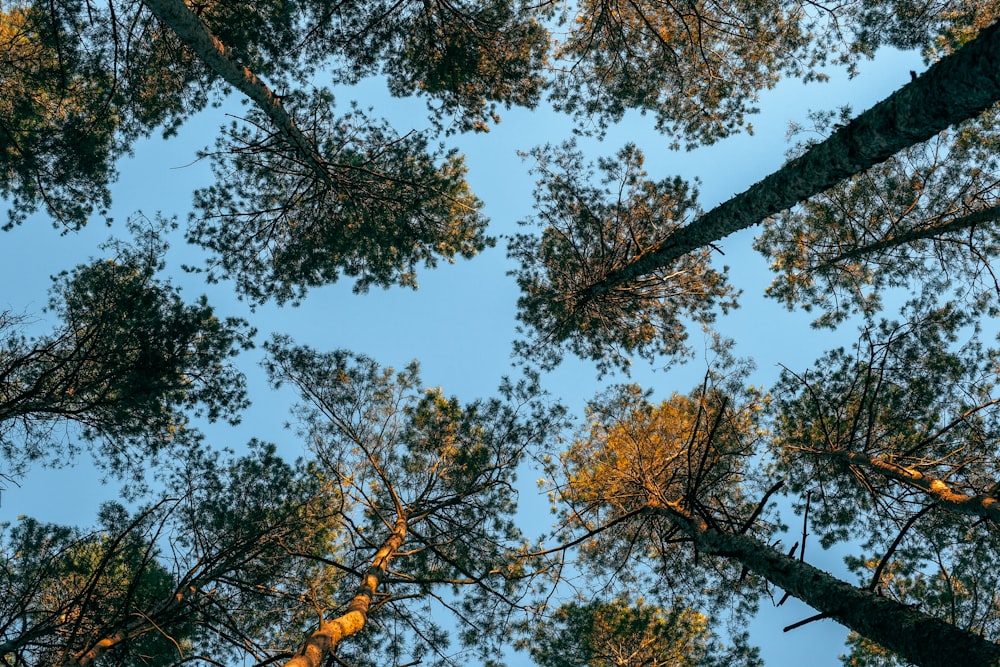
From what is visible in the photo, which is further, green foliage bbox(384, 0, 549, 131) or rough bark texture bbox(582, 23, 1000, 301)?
green foliage bbox(384, 0, 549, 131)

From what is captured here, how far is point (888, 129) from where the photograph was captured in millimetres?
4465

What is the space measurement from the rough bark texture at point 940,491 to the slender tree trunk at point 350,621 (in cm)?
595

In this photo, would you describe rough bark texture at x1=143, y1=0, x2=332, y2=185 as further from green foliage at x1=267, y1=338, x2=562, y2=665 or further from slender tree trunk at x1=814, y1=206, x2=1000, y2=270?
slender tree trunk at x1=814, y1=206, x2=1000, y2=270

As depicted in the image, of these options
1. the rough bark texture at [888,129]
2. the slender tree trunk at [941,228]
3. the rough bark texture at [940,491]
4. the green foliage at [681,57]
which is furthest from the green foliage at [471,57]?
the rough bark texture at [940,491]

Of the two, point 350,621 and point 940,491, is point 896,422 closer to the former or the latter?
point 940,491

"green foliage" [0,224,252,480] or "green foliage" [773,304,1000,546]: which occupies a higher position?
"green foliage" [773,304,1000,546]

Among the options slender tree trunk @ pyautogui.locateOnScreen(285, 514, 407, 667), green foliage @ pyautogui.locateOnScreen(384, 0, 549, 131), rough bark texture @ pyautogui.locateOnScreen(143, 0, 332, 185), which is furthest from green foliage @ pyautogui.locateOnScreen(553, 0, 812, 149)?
slender tree trunk @ pyautogui.locateOnScreen(285, 514, 407, 667)

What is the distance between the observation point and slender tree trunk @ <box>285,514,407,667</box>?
447cm

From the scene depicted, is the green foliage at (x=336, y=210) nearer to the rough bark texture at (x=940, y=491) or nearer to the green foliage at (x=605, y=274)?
the green foliage at (x=605, y=274)

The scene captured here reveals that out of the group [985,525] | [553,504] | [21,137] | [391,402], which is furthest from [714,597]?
[21,137]

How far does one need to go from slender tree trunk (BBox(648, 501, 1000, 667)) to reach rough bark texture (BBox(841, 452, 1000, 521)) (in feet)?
6.15

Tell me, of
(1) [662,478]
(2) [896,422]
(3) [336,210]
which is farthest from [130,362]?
(2) [896,422]

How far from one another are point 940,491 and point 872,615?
411 centimetres

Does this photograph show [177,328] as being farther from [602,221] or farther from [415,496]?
[602,221]
